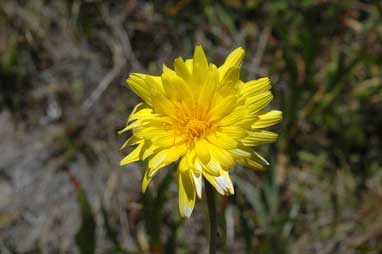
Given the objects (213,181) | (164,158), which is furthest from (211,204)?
(164,158)

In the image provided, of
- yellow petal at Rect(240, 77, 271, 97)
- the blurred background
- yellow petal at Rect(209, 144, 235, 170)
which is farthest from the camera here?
the blurred background

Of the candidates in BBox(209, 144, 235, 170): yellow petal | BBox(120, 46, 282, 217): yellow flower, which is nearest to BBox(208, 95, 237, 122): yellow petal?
BBox(120, 46, 282, 217): yellow flower

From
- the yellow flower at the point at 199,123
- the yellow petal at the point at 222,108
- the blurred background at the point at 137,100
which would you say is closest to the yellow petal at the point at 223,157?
the yellow flower at the point at 199,123

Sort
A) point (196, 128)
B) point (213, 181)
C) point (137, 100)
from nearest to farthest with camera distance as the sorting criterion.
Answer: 1. point (213, 181)
2. point (196, 128)
3. point (137, 100)

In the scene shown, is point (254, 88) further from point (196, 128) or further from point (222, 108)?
point (196, 128)

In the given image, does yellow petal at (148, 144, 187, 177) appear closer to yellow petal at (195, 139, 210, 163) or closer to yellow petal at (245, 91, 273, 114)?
yellow petal at (195, 139, 210, 163)

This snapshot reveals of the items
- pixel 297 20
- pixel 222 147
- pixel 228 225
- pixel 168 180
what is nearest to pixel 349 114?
pixel 297 20
